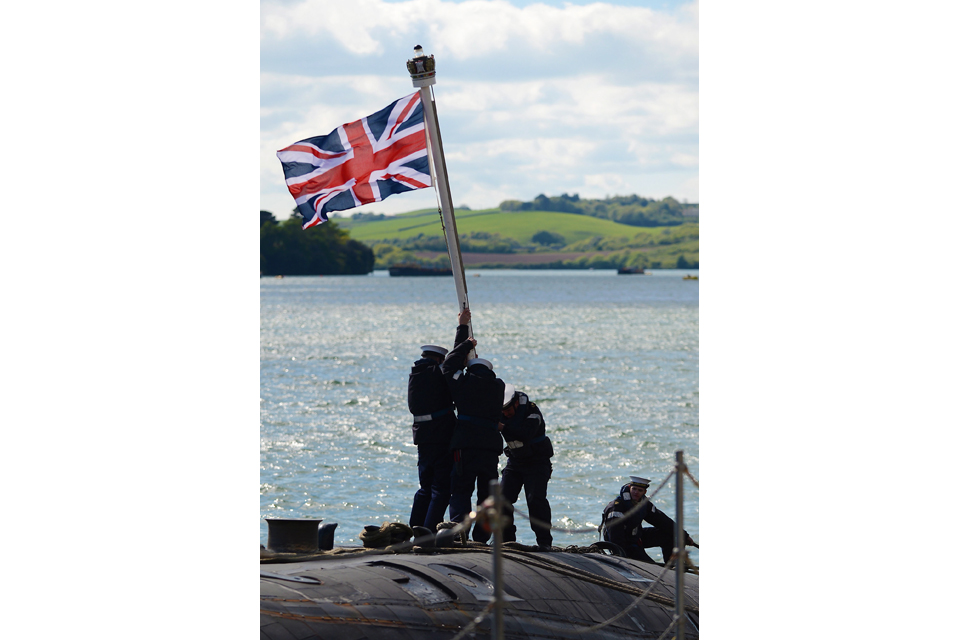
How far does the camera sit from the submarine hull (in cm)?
789

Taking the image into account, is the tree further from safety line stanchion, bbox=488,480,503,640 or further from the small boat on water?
safety line stanchion, bbox=488,480,503,640

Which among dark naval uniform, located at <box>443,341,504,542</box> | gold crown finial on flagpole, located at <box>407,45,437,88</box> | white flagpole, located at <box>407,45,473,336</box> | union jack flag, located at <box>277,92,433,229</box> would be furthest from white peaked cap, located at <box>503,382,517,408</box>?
gold crown finial on flagpole, located at <box>407,45,437,88</box>

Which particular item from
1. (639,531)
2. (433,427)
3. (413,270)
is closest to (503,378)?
(639,531)

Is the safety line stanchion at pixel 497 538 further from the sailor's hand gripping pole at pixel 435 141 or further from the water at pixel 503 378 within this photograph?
the water at pixel 503 378

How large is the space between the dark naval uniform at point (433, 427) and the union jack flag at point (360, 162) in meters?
1.98

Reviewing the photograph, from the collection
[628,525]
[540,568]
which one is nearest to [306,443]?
[628,525]

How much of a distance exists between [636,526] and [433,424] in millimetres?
3080

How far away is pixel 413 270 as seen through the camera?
176m

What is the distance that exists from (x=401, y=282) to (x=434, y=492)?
15522 centimetres

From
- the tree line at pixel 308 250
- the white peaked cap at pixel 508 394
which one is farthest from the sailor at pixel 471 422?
the tree line at pixel 308 250

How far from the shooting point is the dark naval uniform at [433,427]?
11.3 metres
